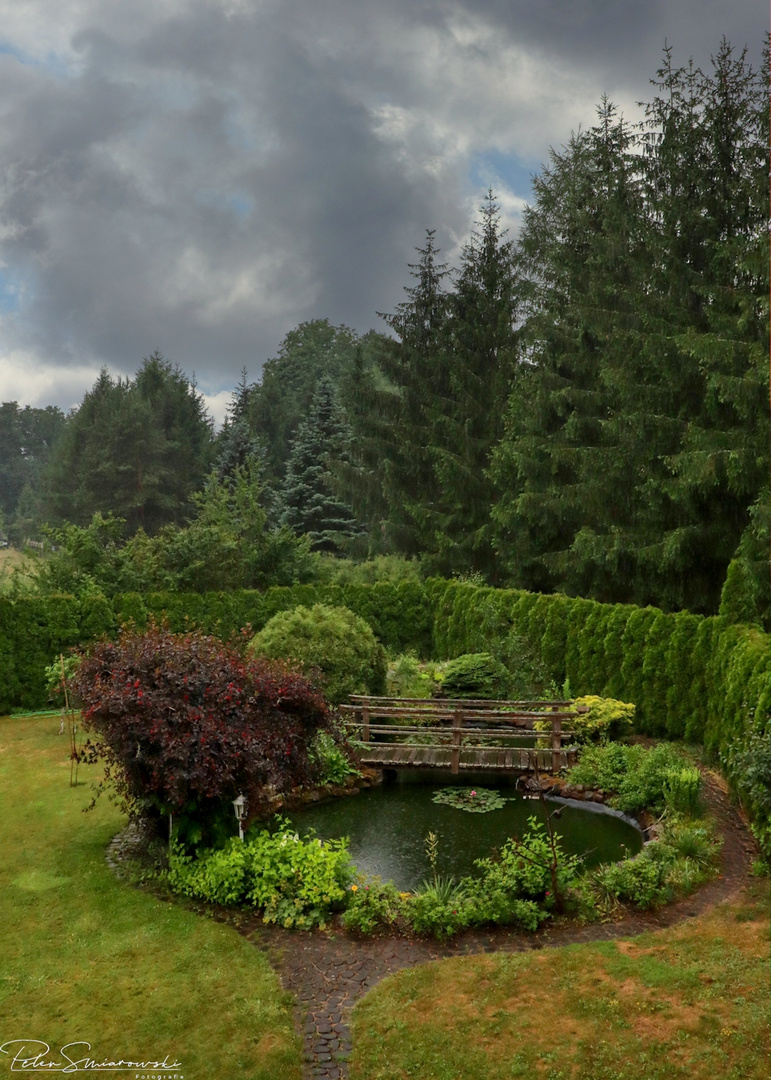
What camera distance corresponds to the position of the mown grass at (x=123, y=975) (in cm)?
500

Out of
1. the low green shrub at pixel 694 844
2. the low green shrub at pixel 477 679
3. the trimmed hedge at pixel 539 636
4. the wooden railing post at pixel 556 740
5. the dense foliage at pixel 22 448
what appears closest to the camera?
the low green shrub at pixel 694 844

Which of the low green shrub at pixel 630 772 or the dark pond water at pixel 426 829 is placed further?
the low green shrub at pixel 630 772

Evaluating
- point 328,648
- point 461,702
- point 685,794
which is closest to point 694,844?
point 685,794

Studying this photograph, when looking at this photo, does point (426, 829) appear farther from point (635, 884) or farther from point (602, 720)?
point (602, 720)

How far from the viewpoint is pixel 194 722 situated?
24.0 ft

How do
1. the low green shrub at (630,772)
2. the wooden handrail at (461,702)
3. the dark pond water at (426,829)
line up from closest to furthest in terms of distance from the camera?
the dark pond water at (426,829) → the low green shrub at (630,772) → the wooden handrail at (461,702)

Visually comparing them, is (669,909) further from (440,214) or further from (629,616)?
(440,214)

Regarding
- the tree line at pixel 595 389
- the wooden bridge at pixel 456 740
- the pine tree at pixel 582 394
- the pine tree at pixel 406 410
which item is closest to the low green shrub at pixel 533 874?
the wooden bridge at pixel 456 740

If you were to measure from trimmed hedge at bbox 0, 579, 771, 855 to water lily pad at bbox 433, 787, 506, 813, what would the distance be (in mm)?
2972

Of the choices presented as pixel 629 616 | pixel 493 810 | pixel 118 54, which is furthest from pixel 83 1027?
pixel 118 54

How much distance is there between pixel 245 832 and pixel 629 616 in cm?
757

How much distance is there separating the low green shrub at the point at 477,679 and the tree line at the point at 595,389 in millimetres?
4466

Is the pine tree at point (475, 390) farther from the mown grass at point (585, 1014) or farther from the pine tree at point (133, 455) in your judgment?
the mown grass at point (585, 1014)
